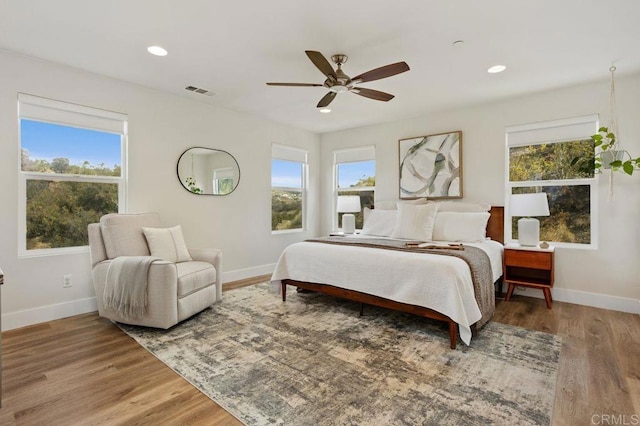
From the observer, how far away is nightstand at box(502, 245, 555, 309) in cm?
348

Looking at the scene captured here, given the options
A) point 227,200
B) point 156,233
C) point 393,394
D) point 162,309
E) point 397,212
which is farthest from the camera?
point 227,200

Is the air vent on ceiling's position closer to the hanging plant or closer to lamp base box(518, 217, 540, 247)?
lamp base box(518, 217, 540, 247)

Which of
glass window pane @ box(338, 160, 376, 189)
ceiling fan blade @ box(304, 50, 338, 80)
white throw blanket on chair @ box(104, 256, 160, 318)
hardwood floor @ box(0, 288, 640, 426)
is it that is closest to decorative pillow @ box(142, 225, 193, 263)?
white throw blanket on chair @ box(104, 256, 160, 318)

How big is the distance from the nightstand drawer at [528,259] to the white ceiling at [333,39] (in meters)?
1.92

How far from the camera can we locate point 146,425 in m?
1.69

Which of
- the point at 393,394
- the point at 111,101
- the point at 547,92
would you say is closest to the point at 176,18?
the point at 111,101

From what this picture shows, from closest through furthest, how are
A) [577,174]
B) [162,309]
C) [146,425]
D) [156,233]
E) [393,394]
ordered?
[146,425]
[393,394]
[162,309]
[156,233]
[577,174]

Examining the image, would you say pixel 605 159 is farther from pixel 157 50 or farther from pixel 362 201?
pixel 157 50

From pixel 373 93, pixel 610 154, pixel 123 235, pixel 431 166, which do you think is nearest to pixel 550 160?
pixel 610 154

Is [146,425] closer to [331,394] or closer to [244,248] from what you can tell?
[331,394]

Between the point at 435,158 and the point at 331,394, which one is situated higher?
the point at 435,158

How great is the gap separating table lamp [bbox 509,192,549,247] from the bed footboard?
1.80 metres

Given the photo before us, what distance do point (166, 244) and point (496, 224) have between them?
404cm

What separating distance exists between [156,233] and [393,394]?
2.81m
